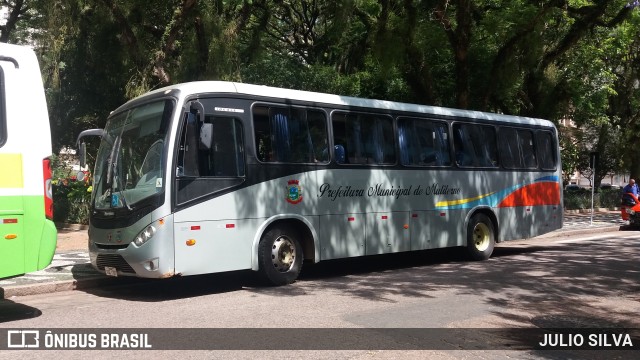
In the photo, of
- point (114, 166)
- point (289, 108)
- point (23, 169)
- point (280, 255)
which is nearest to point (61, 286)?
point (114, 166)

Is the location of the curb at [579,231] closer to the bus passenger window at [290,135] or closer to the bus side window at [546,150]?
the bus side window at [546,150]

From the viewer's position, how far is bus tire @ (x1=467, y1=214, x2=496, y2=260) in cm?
1344

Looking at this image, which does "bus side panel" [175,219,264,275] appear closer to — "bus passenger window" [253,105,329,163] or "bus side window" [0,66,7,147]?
"bus passenger window" [253,105,329,163]

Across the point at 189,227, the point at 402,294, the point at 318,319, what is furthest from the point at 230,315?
the point at 402,294

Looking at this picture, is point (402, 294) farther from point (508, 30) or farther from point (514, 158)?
point (508, 30)

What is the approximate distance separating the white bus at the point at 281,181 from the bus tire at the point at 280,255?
0.02m

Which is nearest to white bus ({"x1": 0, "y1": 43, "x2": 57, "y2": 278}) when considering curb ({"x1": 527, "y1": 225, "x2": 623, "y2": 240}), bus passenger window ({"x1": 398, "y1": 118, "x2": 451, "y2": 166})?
bus passenger window ({"x1": 398, "y1": 118, "x2": 451, "y2": 166})

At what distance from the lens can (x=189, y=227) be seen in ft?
29.1

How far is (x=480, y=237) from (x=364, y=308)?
6425mm

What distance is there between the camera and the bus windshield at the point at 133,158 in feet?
29.2

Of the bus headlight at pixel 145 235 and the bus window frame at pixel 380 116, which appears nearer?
the bus headlight at pixel 145 235

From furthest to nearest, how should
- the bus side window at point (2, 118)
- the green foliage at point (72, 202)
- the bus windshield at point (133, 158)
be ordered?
the green foliage at point (72, 202), the bus windshield at point (133, 158), the bus side window at point (2, 118)

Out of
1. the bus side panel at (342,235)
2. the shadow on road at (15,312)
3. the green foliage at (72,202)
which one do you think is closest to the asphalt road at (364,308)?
the shadow on road at (15,312)

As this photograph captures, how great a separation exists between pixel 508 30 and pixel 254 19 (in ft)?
29.4
